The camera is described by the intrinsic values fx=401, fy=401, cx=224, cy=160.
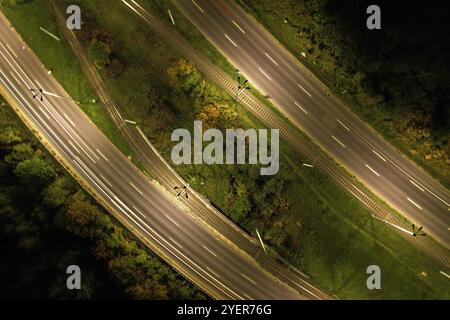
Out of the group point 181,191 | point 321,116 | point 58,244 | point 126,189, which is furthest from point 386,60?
point 58,244

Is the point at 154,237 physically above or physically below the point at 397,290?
above

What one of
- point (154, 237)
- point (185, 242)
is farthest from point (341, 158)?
point (154, 237)

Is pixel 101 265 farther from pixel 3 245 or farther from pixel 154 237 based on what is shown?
pixel 3 245

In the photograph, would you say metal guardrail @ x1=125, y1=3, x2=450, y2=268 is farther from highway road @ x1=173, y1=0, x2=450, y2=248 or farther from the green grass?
the green grass

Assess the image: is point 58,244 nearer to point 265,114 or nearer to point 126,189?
point 126,189

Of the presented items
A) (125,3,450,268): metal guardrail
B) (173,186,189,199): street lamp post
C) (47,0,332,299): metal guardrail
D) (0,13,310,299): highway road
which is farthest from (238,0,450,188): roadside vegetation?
(0,13,310,299): highway road
